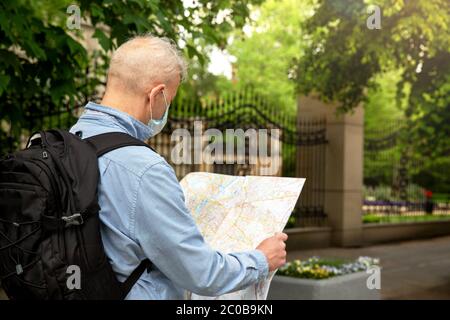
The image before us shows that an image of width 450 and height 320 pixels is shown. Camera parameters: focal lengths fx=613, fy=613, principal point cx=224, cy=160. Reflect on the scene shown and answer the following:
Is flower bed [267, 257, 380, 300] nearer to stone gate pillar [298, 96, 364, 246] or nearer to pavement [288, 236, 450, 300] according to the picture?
pavement [288, 236, 450, 300]

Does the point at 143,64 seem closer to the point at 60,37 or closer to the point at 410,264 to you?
the point at 60,37

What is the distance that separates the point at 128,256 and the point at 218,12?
16.6 feet

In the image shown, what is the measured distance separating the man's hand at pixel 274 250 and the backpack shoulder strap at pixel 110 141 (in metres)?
0.55

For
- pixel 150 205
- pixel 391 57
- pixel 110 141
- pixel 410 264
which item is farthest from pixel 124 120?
pixel 410 264

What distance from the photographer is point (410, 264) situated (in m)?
12.2

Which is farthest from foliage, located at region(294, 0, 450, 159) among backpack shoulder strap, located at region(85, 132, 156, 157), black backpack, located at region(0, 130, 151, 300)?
black backpack, located at region(0, 130, 151, 300)

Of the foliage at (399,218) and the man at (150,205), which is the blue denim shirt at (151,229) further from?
the foliage at (399,218)

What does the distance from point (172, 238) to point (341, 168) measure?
12502 millimetres

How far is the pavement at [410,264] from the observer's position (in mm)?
9297

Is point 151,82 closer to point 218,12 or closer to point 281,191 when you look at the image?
point 281,191

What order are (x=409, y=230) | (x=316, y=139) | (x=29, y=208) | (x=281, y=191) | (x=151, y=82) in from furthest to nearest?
(x=409, y=230), (x=316, y=139), (x=281, y=191), (x=151, y=82), (x=29, y=208)

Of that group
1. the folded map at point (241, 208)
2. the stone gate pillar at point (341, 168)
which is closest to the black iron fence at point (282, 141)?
the stone gate pillar at point (341, 168)
